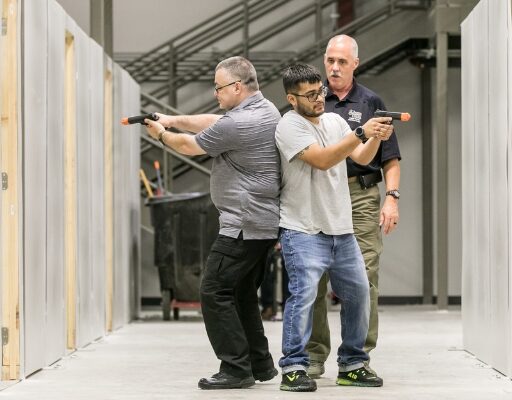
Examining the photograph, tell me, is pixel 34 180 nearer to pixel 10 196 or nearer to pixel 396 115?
pixel 10 196

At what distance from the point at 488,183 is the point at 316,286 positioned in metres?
1.66

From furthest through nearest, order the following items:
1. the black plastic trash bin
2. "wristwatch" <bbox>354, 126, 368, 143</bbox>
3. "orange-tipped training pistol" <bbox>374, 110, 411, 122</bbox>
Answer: the black plastic trash bin < "wristwatch" <bbox>354, 126, 368, 143</bbox> < "orange-tipped training pistol" <bbox>374, 110, 411, 122</bbox>

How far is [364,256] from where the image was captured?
5441 mm

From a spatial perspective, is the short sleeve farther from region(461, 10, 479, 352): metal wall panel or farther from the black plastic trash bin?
the black plastic trash bin

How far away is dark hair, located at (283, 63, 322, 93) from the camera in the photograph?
4.92 metres

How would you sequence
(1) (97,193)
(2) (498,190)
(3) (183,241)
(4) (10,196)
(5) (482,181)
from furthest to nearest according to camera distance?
(3) (183,241), (1) (97,193), (5) (482,181), (2) (498,190), (4) (10,196)

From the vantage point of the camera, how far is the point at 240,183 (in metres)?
5.01

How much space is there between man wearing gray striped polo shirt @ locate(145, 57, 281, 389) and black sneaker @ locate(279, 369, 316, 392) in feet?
0.88

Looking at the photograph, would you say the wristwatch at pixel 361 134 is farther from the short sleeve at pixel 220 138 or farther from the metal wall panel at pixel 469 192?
the metal wall panel at pixel 469 192

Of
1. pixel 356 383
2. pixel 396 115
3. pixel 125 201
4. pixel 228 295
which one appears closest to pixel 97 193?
pixel 125 201

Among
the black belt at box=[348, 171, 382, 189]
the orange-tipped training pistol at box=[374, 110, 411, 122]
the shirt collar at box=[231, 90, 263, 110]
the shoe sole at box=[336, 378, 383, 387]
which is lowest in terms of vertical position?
the shoe sole at box=[336, 378, 383, 387]

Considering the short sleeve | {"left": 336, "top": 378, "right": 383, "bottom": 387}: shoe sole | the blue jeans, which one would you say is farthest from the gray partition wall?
the short sleeve

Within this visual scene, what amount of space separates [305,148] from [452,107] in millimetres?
8969

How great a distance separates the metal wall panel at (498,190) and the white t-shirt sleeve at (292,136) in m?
1.24
